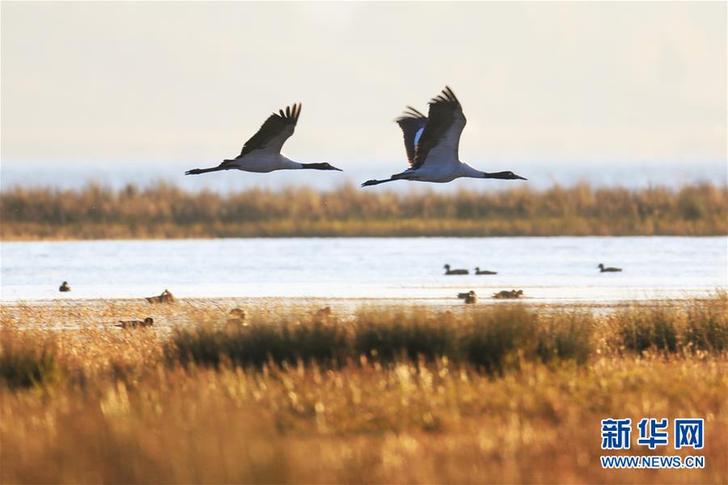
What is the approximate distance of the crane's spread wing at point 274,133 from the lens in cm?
1695

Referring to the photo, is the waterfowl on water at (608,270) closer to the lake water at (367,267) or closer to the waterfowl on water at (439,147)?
the lake water at (367,267)

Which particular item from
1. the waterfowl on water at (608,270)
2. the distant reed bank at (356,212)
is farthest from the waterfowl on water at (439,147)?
the distant reed bank at (356,212)

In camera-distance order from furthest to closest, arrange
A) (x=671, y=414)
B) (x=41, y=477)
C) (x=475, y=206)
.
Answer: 1. (x=475, y=206)
2. (x=671, y=414)
3. (x=41, y=477)

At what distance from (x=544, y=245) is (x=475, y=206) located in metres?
8.75

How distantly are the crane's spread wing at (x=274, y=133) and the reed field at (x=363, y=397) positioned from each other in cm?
254

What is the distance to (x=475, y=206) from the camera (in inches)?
1922

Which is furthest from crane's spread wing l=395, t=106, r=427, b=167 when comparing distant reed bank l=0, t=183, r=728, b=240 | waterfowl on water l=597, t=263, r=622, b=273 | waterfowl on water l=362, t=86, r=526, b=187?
distant reed bank l=0, t=183, r=728, b=240

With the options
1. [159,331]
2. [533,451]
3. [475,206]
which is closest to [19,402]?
[533,451]

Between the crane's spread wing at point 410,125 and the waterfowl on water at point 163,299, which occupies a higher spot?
the crane's spread wing at point 410,125

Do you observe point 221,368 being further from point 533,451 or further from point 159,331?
point 159,331

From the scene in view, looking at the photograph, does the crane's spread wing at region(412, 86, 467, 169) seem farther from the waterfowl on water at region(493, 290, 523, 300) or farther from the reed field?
the waterfowl on water at region(493, 290, 523, 300)

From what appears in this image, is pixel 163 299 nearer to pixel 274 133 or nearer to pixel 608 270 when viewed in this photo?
pixel 274 133

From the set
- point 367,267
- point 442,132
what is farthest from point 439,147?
point 367,267

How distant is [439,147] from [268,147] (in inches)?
76.0
